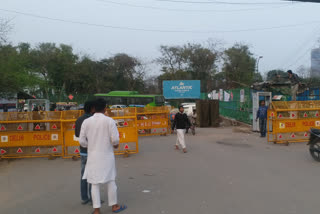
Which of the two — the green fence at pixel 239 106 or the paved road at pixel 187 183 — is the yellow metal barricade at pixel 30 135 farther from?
the green fence at pixel 239 106

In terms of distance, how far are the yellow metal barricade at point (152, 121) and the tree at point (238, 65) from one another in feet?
108

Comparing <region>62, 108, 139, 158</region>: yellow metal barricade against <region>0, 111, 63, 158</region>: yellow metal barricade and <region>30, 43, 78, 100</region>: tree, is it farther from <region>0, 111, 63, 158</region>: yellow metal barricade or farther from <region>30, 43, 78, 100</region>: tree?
<region>30, 43, 78, 100</region>: tree

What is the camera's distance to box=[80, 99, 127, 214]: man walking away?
13.9 feet

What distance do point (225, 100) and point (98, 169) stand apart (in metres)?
20.6

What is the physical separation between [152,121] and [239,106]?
296 inches

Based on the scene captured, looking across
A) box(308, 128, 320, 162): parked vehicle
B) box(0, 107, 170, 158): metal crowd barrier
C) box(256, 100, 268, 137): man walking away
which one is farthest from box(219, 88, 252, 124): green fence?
box(0, 107, 170, 158): metal crowd barrier

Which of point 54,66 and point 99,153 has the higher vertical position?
point 54,66

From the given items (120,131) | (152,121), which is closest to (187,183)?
(120,131)

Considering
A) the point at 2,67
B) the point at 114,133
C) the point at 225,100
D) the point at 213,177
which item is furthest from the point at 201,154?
the point at 225,100

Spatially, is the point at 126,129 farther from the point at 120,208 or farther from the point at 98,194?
the point at 98,194

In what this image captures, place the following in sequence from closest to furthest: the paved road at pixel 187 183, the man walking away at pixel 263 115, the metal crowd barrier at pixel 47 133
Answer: the paved road at pixel 187 183, the metal crowd barrier at pixel 47 133, the man walking away at pixel 263 115

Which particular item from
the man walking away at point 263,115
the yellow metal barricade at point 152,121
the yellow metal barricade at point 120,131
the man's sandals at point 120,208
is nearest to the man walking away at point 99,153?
the man's sandals at point 120,208

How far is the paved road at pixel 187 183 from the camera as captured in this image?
182 inches

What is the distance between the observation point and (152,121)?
1467cm
